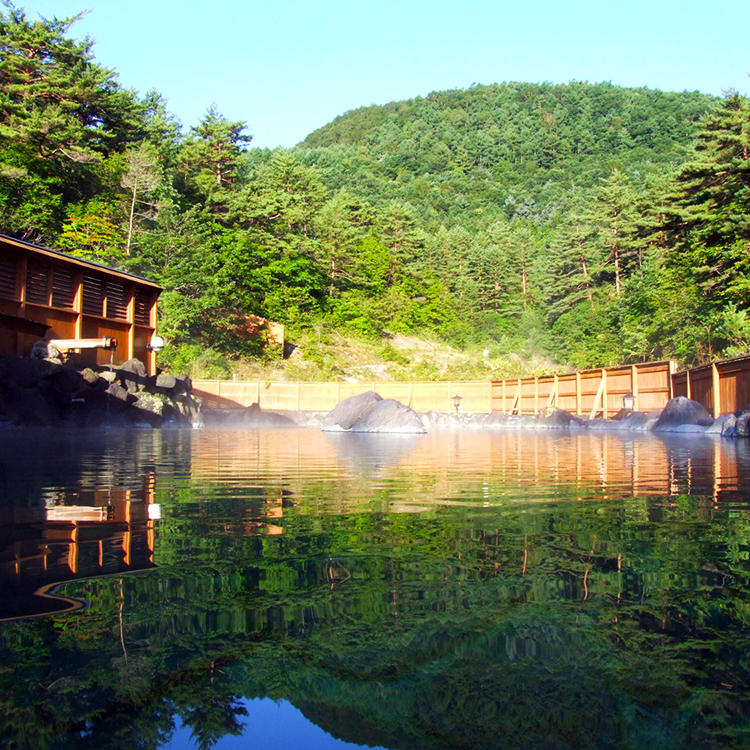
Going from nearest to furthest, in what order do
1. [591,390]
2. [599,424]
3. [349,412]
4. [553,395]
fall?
[349,412] → [599,424] → [591,390] → [553,395]

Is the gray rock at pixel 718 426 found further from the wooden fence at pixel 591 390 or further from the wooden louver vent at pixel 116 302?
the wooden louver vent at pixel 116 302

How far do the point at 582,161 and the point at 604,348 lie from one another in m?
71.7

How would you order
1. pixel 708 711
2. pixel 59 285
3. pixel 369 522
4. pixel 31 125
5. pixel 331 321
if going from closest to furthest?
pixel 708 711 < pixel 369 522 < pixel 59 285 < pixel 31 125 < pixel 331 321

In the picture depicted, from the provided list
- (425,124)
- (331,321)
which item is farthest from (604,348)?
(425,124)

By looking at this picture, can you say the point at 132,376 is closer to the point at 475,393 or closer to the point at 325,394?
the point at 325,394

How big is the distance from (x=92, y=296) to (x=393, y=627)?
21.2m

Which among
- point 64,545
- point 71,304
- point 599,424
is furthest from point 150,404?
point 64,545

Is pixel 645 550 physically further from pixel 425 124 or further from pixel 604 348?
pixel 425 124

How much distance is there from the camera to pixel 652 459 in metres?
7.05

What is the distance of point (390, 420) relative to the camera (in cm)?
1817

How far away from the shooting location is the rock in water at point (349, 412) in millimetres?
19844

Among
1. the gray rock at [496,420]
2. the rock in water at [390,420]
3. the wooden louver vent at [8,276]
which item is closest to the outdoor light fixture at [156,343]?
the wooden louver vent at [8,276]

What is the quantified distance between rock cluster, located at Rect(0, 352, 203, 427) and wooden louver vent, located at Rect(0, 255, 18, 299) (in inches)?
76.6

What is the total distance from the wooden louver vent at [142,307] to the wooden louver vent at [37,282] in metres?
3.94
